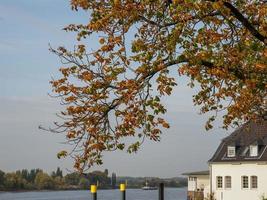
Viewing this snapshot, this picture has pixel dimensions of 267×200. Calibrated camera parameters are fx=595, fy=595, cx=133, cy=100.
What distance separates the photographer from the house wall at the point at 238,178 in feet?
163

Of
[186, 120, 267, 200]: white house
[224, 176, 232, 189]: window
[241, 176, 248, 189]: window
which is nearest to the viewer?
[186, 120, 267, 200]: white house

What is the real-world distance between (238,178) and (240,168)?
878 millimetres

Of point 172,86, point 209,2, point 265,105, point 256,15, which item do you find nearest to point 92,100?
point 172,86

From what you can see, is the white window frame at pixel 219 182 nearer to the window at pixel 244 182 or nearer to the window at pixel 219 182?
the window at pixel 219 182

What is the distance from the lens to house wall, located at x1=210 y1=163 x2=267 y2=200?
163 feet

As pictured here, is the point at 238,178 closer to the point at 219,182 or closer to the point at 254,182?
the point at 254,182

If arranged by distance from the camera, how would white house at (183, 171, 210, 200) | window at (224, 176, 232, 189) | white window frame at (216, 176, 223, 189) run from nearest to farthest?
window at (224, 176, 232, 189)
white window frame at (216, 176, 223, 189)
white house at (183, 171, 210, 200)

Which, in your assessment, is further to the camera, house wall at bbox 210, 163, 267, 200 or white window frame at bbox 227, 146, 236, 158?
white window frame at bbox 227, 146, 236, 158

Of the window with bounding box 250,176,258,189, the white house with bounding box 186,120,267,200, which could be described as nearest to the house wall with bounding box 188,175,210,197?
the white house with bounding box 186,120,267,200

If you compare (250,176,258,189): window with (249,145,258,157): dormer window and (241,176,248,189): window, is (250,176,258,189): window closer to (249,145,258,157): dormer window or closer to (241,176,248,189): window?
(241,176,248,189): window

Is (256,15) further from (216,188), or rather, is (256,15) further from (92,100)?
(216,188)

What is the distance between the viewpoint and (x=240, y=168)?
168ft

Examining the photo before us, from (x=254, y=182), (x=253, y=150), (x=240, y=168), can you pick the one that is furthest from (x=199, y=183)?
(x=254, y=182)

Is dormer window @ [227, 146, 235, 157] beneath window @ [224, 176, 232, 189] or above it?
above
